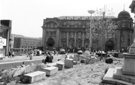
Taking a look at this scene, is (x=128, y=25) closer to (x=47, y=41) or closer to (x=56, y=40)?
(x=56, y=40)

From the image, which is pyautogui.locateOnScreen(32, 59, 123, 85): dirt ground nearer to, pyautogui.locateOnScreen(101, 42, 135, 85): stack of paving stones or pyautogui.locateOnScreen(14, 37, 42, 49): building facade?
pyautogui.locateOnScreen(101, 42, 135, 85): stack of paving stones

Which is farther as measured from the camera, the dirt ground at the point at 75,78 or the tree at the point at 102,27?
the tree at the point at 102,27

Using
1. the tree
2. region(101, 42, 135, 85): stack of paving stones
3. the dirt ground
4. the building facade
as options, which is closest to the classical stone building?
the tree

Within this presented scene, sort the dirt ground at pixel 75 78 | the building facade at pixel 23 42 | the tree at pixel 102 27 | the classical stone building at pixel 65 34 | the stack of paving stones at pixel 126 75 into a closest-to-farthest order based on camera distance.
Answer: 1. the stack of paving stones at pixel 126 75
2. the dirt ground at pixel 75 78
3. the tree at pixel 102 27
4. the classical stone building at pixel 65 34
5. the building facade at pixel 23 42

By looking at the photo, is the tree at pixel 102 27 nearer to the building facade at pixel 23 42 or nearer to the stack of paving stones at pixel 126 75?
the stack of paving stones at pixel 126 75

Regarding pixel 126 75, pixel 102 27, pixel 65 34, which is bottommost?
pixel 126 75

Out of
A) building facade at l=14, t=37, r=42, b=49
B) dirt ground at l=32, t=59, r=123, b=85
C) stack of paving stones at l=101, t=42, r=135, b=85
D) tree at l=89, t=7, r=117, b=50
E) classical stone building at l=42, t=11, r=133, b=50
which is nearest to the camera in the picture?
stack of paving stones at l=101, t=42, r=135, b=85

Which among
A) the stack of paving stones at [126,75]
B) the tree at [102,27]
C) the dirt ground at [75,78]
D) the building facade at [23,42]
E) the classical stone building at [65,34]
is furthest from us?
the building facade at [23,42]

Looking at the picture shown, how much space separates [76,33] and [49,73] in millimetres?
59790

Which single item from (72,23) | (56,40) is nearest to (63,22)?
(72,23)

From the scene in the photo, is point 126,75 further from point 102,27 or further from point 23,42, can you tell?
point 23,42

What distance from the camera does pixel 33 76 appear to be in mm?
7750

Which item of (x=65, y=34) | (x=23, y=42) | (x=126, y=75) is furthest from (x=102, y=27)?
(x=23, y=42)

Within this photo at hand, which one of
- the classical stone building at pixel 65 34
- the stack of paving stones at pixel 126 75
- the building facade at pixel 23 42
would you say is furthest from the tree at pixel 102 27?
the building facade at pixel 23 42
